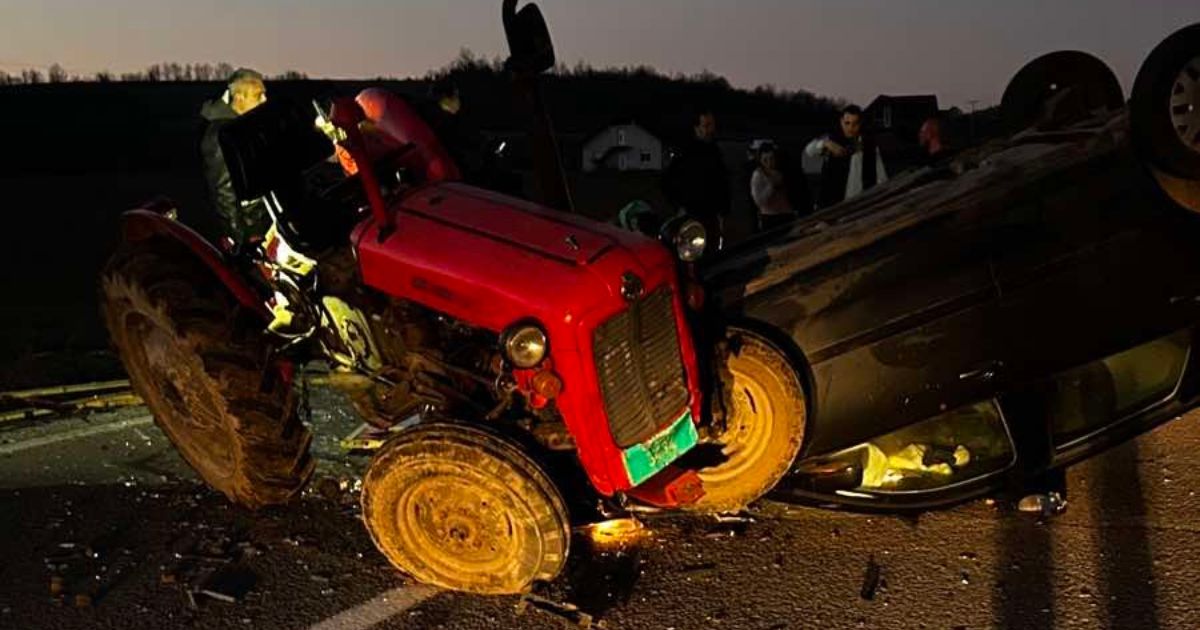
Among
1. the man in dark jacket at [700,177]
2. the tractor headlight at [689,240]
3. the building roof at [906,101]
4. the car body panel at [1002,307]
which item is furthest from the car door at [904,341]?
the building roof at [906,101]

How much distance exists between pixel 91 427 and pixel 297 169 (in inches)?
120

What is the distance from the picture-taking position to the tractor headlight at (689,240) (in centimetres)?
421

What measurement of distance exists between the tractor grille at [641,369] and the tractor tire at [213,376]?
1708mm

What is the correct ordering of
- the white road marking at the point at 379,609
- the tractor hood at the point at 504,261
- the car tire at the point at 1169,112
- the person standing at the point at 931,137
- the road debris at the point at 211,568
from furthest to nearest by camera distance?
the person standing at the point at 931,137
the car tire at the point at 1169,112
the road debris at the point at 211,568
the white road marking at the point at 379,609
the tractor hood at the point at 504,261

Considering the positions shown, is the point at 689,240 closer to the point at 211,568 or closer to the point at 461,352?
the point at 461,352

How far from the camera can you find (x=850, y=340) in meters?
4.55

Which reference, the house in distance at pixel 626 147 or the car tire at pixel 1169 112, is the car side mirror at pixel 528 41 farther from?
the house in distance at pixel 626 147

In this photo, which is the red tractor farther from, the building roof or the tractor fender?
the building roof

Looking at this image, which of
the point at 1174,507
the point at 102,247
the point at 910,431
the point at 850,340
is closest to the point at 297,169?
the point at 850,340

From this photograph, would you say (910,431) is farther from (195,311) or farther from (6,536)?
(6,536)

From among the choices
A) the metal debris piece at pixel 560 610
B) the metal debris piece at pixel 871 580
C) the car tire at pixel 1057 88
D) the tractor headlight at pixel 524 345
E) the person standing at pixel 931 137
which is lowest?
the metal debris piece at pixel 560 610

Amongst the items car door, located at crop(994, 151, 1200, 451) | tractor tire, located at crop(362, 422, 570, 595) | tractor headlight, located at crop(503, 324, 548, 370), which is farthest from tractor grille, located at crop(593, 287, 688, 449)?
car door, located at crop(994, 151, 1200, 451)

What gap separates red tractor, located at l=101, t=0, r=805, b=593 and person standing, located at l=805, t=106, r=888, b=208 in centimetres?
448

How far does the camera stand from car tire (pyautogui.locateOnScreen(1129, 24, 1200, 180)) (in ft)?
14.8
